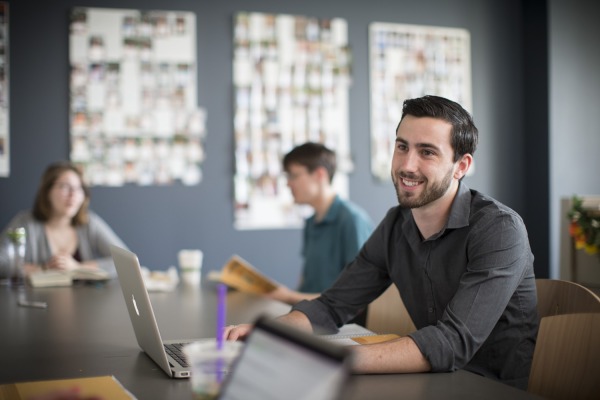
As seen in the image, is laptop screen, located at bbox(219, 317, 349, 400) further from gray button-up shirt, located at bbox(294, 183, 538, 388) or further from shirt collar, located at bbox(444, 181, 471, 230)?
shirt collar, located at bbox(444, 181, 471, 230)

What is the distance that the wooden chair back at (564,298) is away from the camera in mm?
1755

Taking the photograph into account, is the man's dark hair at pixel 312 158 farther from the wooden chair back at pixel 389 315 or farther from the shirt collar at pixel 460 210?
the shirt collar at pixel 460 210

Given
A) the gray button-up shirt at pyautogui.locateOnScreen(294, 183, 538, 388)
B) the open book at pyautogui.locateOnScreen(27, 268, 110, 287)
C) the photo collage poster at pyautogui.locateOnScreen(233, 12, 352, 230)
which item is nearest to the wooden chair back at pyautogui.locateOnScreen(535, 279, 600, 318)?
the gray button-up shirt at pyautogui.locateOnScreen(294, 183, 538, 388)

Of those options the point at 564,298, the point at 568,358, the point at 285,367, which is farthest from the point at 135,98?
the point at 285,367

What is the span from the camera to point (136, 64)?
447cm

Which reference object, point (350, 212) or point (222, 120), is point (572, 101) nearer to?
point (222, 120)

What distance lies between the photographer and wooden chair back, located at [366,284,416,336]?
2.27 metres

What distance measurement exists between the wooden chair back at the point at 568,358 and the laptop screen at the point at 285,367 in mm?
914

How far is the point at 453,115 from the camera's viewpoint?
190 cm

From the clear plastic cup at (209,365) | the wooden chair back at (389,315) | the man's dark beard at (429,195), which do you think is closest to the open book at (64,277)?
the wooden chair back at (389,315)

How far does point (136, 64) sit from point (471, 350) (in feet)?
11.2

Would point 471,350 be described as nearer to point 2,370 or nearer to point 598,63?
point 2,370

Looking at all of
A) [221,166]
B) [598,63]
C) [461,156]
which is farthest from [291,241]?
[461,156]

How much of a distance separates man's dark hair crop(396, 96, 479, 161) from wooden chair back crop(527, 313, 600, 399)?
21.1 inches
